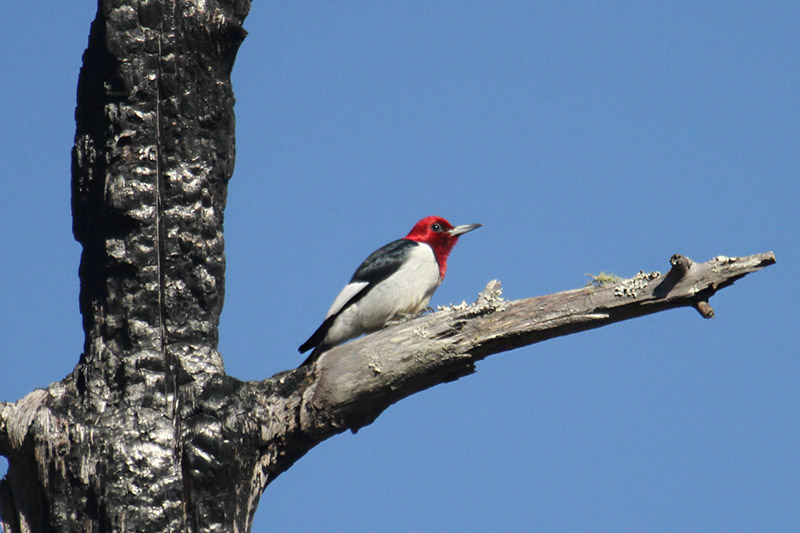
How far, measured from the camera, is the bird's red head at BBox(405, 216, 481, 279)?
24.6 feet

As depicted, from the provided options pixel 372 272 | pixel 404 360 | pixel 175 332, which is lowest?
pixel 404 360

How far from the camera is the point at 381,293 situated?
6676 mm

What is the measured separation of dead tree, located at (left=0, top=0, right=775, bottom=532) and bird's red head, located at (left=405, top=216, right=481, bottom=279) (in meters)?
2.99

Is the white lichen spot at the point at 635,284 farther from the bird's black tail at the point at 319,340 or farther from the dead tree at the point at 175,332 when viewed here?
the bird's black tail at the point at 319,340

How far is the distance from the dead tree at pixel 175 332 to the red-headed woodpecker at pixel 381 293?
6.90 ft

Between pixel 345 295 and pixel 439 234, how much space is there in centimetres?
111

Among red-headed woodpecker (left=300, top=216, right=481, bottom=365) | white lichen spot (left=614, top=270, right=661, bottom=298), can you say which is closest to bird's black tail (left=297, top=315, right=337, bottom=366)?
red-headed woodpecker (left=300, top=216, right=481, bottom=365)

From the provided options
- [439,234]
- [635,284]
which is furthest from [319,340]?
[635,284]

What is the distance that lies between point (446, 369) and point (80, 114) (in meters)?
2.20

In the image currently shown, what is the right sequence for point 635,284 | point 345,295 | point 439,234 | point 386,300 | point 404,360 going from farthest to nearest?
point 439,234
point 345,295
point 386,300
point 404,360
point 635,284

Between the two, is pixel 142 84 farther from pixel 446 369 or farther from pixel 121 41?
pixel 446 369

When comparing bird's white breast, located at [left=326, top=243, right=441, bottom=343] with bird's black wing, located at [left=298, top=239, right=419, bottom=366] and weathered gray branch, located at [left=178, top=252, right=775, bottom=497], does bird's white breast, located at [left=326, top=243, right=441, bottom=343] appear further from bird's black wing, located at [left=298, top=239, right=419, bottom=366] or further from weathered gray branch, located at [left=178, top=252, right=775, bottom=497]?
weathered gray branch, located at [left=178, top=252, right=775, bottom=497]

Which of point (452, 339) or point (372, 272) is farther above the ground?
point (372, 272)

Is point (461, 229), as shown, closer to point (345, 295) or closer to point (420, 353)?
point (345, 295)
